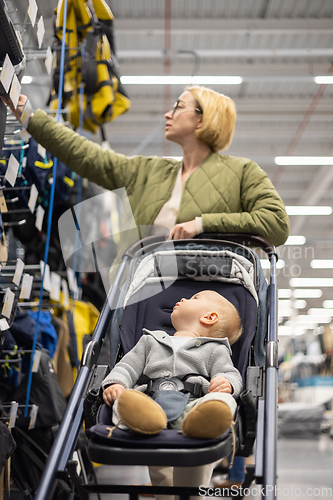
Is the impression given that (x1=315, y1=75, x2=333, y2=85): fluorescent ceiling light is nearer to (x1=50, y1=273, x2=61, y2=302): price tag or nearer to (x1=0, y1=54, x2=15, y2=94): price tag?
(x1=50, y1=273, x2=61, y2=302): price tag

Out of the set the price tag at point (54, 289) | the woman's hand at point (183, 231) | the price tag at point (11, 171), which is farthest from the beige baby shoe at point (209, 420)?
the price tag at point (54, 289)

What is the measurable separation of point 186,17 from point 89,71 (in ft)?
10.2

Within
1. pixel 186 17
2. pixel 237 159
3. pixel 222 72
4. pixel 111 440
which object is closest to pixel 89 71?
pixel 237 159

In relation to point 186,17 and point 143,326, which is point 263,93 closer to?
point 186,17

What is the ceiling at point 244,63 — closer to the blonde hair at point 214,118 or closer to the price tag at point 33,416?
the blonde hair at point 214,118

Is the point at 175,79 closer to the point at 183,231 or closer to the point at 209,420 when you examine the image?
the point at 183,231

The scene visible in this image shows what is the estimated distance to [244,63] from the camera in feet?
21.0

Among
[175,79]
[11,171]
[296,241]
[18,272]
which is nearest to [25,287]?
[18,272]

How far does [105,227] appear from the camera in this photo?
3.39 m

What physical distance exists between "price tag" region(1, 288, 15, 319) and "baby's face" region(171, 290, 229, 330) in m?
0.62

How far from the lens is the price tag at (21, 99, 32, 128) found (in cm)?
181

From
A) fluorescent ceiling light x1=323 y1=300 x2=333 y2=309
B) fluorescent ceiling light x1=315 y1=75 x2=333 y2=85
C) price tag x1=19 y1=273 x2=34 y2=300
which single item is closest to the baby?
price tag x1=19 y1=273 x2=34 y2=300

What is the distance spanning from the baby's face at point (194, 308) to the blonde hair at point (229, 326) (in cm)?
4

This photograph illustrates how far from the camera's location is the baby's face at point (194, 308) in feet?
5.01
